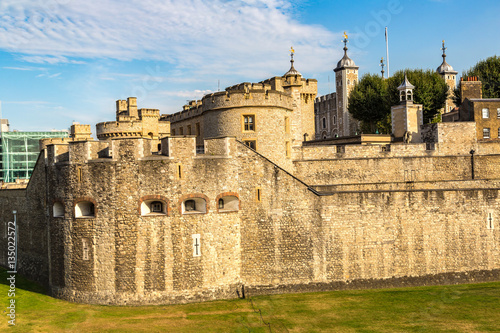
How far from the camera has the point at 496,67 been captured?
5847cm

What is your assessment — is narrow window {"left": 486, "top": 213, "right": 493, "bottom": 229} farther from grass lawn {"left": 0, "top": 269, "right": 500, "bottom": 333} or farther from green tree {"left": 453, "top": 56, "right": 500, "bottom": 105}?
green tree {"left": 453, "top": 56, "right": 500, "bottom": 105}

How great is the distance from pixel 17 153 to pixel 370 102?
2690 inches

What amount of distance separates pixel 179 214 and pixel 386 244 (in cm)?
1200

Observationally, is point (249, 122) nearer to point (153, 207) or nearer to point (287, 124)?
point (287, 124)

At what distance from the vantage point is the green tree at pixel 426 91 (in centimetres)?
5791

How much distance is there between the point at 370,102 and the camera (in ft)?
208

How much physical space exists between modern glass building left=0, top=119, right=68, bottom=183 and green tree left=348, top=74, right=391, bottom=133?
187ft

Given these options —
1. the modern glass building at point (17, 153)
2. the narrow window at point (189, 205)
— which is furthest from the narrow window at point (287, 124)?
the modern glass building at point (17, 153)

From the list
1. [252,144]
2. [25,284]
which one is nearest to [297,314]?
[252,144]

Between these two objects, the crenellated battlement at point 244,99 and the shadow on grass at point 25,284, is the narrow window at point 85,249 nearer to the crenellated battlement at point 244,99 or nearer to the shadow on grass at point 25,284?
the shadow on grass at point 25,284

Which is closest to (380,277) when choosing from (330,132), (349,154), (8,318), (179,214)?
(349,154)

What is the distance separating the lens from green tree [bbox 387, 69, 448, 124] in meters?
57.9

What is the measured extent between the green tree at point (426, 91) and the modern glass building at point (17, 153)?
62.6 m

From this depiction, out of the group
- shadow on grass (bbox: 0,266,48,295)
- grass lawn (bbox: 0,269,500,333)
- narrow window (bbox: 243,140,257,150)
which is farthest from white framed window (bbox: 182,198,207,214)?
shadow on grass (bbox: 0,266,48,295)
